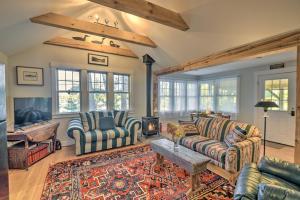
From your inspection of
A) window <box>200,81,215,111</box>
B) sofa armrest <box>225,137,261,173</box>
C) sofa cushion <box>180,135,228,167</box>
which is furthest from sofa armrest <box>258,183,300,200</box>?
window <box>200,81,215,111</box>

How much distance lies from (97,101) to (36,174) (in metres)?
2.32

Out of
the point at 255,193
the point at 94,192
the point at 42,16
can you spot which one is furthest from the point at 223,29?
the point at 94,192

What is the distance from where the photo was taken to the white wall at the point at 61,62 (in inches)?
135

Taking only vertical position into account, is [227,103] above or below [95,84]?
below

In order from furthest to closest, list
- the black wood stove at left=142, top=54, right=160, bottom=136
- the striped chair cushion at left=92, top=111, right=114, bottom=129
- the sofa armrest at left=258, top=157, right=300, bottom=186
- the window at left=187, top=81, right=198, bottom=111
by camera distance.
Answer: the window at left=187, top=81, right=198, bottom=111, the black wood stove at left=142, top=54, right=160, bottom=136, the striped chair cushion at left=92, top=111, right=114, bottom=129, the sofa armrest at left=258, top=157, right=300, bottom=186

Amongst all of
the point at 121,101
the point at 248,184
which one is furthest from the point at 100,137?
the point at 248,184

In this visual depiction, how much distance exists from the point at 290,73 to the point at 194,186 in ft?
12.7

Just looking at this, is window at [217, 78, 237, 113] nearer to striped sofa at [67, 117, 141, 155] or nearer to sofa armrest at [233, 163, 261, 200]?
striped sofa at [67, 117, 141, 155]

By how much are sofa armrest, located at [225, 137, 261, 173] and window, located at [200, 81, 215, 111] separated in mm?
3587

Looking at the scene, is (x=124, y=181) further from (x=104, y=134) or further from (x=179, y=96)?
(x=179, y=96)

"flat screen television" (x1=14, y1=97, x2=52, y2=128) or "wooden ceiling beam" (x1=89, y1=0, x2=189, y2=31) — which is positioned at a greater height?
"wooden ceiling beam" (x1=89, y1=0, x2=189, y2=31)

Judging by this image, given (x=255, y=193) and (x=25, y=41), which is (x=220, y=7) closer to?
(x=255, y=193)

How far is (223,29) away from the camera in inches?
103

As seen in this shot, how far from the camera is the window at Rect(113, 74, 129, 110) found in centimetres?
482
